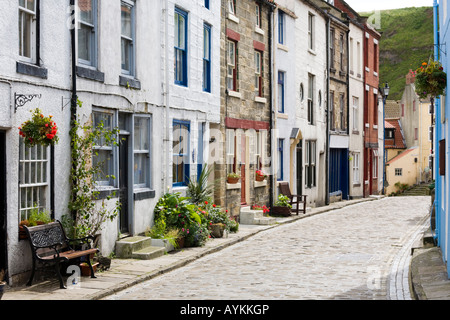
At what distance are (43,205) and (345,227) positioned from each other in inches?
448

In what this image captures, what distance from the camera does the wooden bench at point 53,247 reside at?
1013cm

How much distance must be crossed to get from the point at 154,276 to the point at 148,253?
1.49 m

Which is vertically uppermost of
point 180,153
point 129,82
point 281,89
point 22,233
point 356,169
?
point 281,89

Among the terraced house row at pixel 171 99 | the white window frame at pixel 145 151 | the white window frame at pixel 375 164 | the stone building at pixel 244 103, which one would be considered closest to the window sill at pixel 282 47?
the terraced house row at pixel 171 99

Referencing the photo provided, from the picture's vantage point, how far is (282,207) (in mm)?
22672

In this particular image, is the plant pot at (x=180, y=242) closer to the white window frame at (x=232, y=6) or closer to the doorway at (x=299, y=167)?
the white window frame at (x=232, y=6)

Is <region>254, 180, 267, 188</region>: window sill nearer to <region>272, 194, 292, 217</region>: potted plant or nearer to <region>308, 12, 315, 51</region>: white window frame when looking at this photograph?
<region>272, 194, 292, 217</region>: potted plant

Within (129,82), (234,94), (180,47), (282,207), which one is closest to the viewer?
(129,82)

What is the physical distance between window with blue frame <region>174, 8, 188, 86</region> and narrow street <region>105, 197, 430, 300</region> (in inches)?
179

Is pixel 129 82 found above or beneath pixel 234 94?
beneath

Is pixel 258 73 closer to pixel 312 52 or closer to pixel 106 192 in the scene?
pixel 312 52

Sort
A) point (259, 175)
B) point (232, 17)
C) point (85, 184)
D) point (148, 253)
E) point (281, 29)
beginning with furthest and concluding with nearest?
point (281, 29) → point (259, 175) → point (232, 17) → point (148, 253) → point (85, 184)

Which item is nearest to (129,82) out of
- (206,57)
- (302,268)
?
(206,57)
